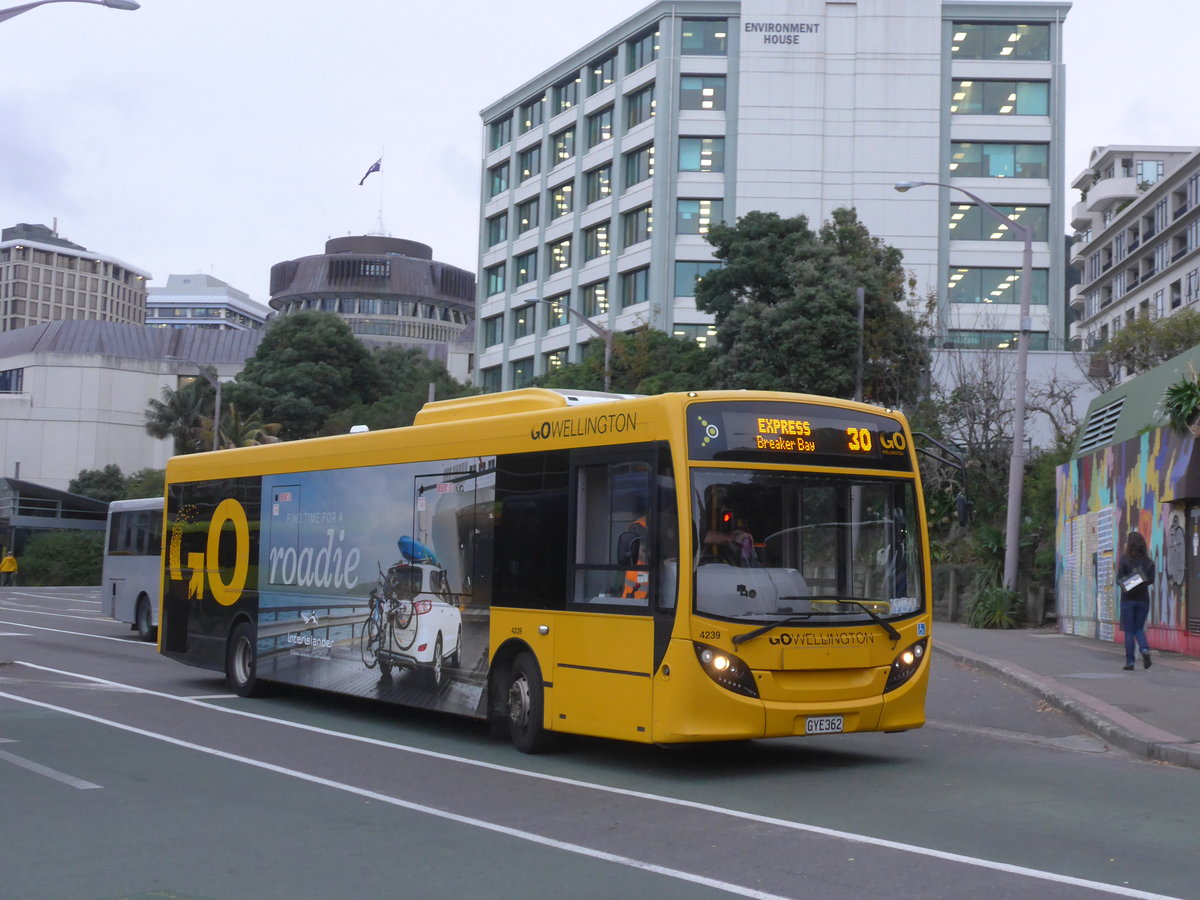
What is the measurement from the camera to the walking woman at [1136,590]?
17.7 meters

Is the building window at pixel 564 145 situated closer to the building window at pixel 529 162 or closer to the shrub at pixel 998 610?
the building window at pixel 529 162

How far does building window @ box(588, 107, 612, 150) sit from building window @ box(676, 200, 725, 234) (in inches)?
302

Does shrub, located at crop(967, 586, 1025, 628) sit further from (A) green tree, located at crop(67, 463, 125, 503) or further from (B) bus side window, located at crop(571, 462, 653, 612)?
(A) green tree, located at crop(67, 463, 125, 503)

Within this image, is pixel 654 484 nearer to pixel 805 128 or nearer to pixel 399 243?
pixel 805 128

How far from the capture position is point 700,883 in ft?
22.5

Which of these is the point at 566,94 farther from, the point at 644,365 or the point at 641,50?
the point at 644,365

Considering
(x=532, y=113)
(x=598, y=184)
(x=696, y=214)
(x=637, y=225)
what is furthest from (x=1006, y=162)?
(x=532, y=113)

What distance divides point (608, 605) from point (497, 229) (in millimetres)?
73067

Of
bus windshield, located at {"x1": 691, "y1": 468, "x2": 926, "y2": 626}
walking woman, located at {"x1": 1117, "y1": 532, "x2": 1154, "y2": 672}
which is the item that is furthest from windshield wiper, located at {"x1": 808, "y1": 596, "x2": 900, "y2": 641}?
walking woman, located at {"x1": 1117, "y1": 532, "x2": 1154, "y2": 672}

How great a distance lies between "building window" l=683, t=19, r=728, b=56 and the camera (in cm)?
6862

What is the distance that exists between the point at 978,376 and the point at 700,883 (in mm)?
35348

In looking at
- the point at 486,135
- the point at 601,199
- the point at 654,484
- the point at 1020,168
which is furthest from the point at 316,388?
the point at 654,484

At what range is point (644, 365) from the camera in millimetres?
51531

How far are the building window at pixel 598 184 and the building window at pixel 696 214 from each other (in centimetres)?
594
